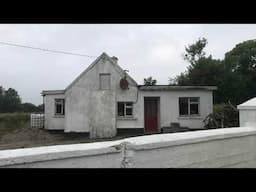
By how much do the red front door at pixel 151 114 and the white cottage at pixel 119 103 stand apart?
6cm

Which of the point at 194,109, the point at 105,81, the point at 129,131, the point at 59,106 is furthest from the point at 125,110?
the point at 59,106

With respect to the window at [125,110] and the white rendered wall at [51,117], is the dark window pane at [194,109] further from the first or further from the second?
the white rendered wall at [51,117]

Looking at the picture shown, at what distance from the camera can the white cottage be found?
17.8 metres

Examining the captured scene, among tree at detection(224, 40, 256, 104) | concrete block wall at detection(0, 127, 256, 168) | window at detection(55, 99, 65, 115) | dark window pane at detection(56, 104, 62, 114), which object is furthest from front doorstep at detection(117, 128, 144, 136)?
tree at detection(224, 40, 256, 104)

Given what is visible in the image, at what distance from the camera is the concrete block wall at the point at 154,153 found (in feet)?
6.85

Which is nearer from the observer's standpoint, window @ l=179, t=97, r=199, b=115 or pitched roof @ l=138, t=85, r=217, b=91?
pitched roof @ l=138, t=85, r=217, b=91

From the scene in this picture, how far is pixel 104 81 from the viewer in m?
18.1

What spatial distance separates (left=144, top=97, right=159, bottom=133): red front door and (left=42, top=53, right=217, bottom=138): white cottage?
6 centimetres

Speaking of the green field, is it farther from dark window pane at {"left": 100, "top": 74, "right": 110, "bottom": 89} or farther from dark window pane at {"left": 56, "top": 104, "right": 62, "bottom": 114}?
dark window pane at {"left": 100, "top": 74, "right": 110, "bottom": 89}

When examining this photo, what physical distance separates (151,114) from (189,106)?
231 centimetres
